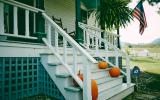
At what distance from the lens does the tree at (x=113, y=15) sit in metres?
9.67

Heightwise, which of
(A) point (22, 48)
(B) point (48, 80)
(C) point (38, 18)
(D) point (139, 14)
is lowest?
(B) point (48, 80)

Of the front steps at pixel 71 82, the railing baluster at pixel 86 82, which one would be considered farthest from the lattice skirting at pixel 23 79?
the railing baluster at pixel 86 82

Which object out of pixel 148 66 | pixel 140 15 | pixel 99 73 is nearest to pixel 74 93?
pixel 99 73

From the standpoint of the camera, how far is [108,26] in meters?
9.79

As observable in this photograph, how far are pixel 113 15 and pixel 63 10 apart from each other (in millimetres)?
2594

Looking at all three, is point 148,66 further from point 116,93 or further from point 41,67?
point 41,67

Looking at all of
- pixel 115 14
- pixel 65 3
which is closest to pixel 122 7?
pixel 115 14

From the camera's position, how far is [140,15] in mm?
9117

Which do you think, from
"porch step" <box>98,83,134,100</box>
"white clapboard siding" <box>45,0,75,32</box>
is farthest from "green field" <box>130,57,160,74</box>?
"porch step" <box>98,83,134,100</box>

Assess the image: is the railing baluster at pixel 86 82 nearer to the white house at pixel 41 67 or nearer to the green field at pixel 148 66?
the white house at pixel 41 67

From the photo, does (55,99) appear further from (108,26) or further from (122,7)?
(122,7)

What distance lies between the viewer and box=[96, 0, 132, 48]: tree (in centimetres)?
967

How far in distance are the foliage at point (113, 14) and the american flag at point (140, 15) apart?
30.2 inches

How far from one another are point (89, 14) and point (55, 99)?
30.3 ft
